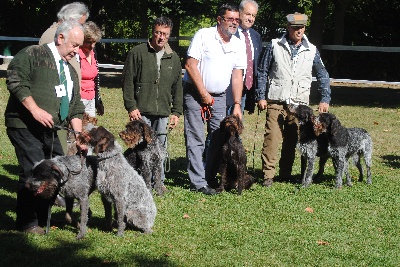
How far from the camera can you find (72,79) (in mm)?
6445

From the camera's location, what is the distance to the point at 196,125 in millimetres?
8586

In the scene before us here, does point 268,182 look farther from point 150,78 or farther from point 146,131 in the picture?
point 150,78

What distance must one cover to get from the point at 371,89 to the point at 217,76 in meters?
17.2

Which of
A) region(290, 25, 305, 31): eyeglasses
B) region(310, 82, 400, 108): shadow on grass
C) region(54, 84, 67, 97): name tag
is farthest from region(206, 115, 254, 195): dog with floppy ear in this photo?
region(310, 82, 400, 108): shadow on grass

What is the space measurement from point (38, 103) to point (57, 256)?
139 centimetres

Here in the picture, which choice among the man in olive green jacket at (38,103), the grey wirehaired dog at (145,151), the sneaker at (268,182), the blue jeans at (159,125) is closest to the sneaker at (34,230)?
the man in olive green jacket at (38,103)

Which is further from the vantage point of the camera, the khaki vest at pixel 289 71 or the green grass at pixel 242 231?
the khaki vest at pixel 289 71

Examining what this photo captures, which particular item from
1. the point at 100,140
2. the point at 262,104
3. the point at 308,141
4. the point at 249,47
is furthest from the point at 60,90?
the point at 308,141

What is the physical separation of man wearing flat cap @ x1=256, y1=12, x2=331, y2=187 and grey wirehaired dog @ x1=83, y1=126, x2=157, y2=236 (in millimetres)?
2984

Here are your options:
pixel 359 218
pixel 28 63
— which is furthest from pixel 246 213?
pixel 28 63

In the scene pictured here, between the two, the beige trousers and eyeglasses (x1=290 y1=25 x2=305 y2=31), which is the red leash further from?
eyeglasses (x1=290 y1=25 x2=305 y2=31)

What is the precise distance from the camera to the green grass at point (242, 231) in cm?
604

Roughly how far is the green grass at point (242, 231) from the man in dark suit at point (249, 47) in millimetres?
1198

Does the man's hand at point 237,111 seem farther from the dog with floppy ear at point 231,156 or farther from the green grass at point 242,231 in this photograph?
the green grass at point 242,231
